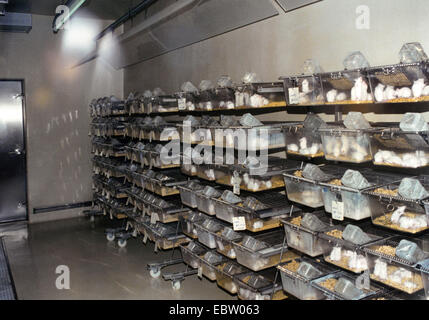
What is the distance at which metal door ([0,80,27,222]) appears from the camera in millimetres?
6320

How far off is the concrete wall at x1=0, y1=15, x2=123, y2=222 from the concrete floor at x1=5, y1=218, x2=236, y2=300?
0.78 metres

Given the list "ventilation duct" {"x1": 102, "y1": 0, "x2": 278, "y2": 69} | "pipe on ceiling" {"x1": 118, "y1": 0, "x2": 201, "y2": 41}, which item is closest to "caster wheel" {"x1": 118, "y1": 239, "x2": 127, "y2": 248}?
"ventilation duct" {"x1": 102, "y1": 0, "x2": 278, "y2": 69}

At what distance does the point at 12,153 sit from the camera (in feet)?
21.0

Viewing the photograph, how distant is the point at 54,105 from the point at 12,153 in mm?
1025

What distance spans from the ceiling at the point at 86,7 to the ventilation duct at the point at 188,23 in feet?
1.97

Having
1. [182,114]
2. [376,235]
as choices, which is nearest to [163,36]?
[182,114]

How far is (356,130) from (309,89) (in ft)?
1.67

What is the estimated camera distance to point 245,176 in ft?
10.3

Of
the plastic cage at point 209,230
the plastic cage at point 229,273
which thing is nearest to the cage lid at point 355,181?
the plastic cage at point 229,273

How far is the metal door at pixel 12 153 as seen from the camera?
20.7ft

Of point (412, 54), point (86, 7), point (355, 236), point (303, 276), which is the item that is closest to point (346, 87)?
point (412, 54)
